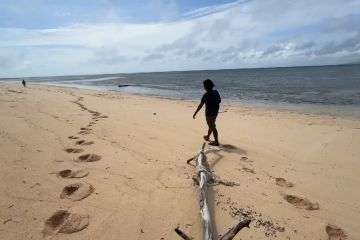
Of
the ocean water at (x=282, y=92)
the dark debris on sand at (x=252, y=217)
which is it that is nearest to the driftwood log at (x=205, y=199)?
the dark debris on sand at (x=252, y=217)

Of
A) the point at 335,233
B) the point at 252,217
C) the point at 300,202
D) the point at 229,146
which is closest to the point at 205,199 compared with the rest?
the point at 252,217

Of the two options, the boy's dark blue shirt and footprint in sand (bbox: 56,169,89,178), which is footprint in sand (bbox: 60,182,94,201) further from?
the boy's dark blue shirt

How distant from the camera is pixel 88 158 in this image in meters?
5.97

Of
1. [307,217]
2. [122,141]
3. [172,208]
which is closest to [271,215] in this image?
[307,217]

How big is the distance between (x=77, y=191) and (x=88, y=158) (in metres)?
1.57

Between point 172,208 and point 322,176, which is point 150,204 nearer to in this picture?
point 172,208

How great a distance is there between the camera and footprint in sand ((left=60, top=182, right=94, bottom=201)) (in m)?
4.29

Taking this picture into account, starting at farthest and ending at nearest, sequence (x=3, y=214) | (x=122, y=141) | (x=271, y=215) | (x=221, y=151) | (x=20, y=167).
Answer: (x=122, y=141) → (x=221, y=151) → (x=20, y=167) → (x=271, y=215) → (x=3, y=214)

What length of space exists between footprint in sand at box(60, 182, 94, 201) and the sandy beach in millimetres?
18

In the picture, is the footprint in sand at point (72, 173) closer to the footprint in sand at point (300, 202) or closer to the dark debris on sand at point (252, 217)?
the dark debris on sand at point (252, 217)

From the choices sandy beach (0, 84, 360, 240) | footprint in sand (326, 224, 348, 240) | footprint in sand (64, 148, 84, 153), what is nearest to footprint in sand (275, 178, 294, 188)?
sandy beach (0, 84, 360, 240)

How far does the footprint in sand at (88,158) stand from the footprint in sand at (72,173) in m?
0.64

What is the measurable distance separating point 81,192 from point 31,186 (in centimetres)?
93

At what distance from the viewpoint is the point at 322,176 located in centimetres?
566
